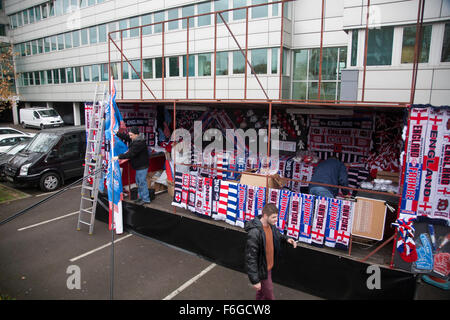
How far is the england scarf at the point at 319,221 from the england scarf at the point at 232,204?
1.52 meters

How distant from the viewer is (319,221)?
522 centimetres

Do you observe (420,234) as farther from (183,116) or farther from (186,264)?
(183,116)

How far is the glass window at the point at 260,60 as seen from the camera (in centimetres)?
1780

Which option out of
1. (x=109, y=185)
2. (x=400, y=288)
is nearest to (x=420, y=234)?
(x=400, y=288)

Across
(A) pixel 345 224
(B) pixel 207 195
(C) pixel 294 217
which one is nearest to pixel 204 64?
(B) pixel 207 195

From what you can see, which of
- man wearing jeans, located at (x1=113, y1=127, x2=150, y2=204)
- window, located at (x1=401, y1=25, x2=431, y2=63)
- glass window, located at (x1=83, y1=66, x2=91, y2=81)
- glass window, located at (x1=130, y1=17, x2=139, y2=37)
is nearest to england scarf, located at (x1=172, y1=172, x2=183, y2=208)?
man wearing jeans, located at (x1=113, y1=127, x2=150, y2=204)

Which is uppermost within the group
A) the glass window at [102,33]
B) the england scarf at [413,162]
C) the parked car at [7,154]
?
the glass window at [102,33]

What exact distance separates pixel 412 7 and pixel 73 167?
13.7m

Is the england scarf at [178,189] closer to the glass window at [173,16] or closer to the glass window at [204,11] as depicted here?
the glass window at [204,11]

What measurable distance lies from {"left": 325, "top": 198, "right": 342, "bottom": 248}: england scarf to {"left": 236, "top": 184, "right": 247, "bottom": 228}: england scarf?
157 cm

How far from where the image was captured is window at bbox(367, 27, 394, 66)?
11.6 m

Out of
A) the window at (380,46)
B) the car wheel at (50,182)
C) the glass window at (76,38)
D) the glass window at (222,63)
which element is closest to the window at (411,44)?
the window at (380,46)

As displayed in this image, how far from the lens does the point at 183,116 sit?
34.0 feet

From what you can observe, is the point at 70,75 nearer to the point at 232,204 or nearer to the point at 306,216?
the point at 232,204
